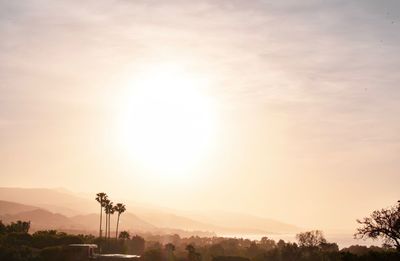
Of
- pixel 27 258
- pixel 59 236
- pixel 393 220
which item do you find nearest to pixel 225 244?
pixel 59 236

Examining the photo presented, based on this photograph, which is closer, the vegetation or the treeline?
the vegetation

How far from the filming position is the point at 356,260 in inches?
3233

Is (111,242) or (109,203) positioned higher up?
(109,203)

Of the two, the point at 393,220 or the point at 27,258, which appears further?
the point at 27,258

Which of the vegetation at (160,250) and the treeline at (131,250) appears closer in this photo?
the vegetation at (160,250)

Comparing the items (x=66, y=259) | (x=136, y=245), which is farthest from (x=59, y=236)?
(x=136, y=245)

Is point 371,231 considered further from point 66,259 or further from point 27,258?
point 27,258

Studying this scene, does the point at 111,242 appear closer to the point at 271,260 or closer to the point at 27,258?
the point at 27,258

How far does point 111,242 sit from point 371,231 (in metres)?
85.1

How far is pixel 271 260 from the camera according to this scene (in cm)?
12900

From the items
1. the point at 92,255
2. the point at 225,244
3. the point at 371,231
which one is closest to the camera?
the point at 371,231

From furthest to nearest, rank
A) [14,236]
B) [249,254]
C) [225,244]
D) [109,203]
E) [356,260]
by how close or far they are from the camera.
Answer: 1. [225,244]
2. [249,254]
3. [109,203]
4. [14,236]
5. [356,260]

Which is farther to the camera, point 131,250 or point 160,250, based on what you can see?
point 131,250

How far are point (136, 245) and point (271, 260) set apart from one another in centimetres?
4807
